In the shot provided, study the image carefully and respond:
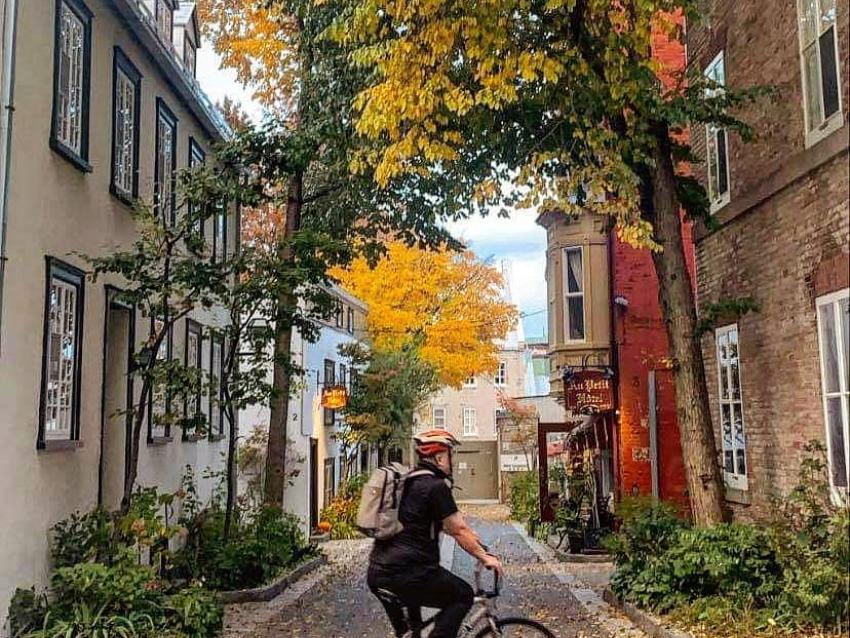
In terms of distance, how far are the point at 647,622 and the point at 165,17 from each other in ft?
40.9

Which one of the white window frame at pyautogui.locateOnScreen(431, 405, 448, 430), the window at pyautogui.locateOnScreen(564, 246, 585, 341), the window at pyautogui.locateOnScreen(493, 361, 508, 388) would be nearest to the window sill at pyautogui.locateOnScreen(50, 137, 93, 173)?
the window at pyautogui.locateOnScreen(564, 246, 585, 341)

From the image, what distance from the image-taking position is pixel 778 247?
35.5 feet

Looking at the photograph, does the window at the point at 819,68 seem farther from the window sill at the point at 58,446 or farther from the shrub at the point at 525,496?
the shrub at the point at 525,496

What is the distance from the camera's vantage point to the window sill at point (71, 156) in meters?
9.99

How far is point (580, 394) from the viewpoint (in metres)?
19.6

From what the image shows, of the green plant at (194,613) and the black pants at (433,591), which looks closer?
the black pants at (433,591)

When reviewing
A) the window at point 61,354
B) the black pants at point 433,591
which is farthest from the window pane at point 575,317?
the black pants at point 433,591

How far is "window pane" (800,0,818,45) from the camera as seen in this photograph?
9.91 metres

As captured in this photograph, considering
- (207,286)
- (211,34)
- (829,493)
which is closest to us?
(829,493)

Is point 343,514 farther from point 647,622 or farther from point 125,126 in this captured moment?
point 647,622

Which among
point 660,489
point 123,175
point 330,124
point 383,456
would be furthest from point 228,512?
point 383,456

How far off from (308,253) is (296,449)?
40.1ft

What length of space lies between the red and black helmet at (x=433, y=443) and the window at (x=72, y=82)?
228 inches

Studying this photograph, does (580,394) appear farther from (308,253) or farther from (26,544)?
(26,544)
